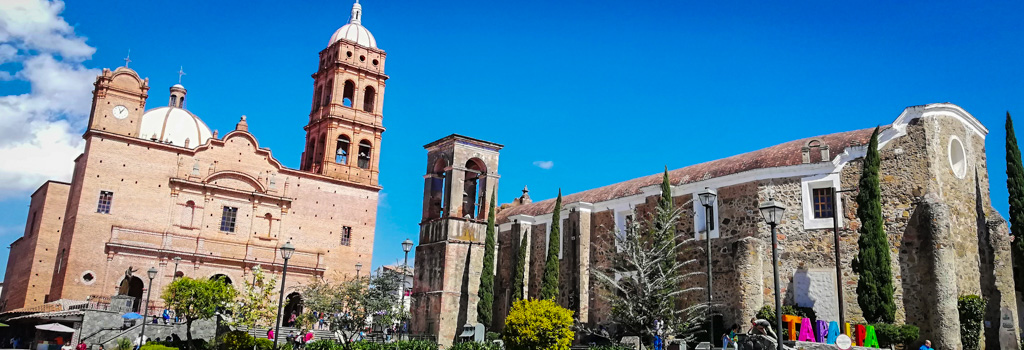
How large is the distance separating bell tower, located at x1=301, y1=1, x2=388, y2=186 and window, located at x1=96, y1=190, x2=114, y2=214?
451 inches

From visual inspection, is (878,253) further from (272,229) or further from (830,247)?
(272,229)

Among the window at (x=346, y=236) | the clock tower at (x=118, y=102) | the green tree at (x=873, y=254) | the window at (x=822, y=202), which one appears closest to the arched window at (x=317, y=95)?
the window at (x=346, y=236)

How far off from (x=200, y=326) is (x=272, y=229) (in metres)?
12.6

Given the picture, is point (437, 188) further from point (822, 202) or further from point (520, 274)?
point (822, 202)

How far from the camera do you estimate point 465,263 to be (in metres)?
32.0

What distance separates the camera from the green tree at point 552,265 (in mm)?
29484

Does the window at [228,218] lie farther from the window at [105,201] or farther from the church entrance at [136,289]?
the window at [105,201]

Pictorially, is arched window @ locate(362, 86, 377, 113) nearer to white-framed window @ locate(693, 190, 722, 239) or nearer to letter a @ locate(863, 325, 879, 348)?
white-framed window @ locate(693, 190, 722, 239)

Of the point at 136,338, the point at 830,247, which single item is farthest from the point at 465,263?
the point at 830,247

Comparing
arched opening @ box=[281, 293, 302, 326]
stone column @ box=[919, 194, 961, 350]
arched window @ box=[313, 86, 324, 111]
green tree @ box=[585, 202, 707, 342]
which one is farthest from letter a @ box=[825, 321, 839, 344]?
arched window @ box=[313, 86, 324, 111]

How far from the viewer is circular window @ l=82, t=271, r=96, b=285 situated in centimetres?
3544

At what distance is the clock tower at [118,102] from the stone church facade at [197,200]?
0.05 metres

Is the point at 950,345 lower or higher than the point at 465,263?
lower

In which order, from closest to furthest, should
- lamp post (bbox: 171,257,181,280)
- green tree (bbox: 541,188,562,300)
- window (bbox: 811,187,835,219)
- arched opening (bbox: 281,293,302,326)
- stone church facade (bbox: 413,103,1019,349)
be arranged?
stone church facade (bbox: 413,103,1019,349)
window (bbox: 811,187,835,219)
green tree (bbox: 541,188,562,300)
lamp post (bbox: 171,257,181,280)
arched opening (bbox: 281,293,302,326)
